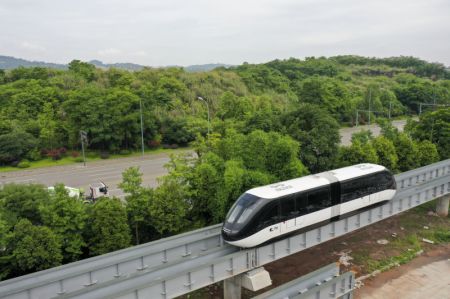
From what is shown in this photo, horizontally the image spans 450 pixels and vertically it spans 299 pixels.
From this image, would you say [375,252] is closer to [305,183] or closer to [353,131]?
[305,183]

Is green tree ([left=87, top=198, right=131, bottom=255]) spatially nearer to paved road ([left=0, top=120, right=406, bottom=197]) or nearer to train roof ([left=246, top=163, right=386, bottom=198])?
train roof ([left=246, top=163, right=386, bottom=198])

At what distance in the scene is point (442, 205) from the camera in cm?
3128

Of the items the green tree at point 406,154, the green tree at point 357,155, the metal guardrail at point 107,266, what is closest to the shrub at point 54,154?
the metal guardrail at point 107,266

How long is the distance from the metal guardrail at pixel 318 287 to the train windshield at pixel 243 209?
140 inches

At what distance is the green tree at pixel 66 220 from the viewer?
767 inches

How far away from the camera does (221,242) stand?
66.5 ft

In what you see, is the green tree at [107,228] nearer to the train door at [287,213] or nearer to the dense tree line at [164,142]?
the dense tree line at [164,142]

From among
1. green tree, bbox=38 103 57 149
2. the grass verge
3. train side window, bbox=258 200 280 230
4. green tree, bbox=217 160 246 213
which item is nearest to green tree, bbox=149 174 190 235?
green tree, bbox=217 160 246 213

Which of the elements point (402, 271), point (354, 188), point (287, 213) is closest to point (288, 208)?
point (287, 213)

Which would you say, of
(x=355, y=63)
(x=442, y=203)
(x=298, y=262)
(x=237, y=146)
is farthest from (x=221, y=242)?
(x=355, y=63)

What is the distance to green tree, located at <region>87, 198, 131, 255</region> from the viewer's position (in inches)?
795

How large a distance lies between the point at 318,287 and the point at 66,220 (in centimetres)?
1318

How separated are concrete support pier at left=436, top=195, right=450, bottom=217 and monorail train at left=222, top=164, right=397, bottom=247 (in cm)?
1035

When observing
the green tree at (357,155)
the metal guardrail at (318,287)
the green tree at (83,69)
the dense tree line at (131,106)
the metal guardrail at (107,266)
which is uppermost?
the green tree at (83,69)
